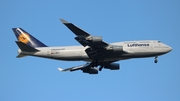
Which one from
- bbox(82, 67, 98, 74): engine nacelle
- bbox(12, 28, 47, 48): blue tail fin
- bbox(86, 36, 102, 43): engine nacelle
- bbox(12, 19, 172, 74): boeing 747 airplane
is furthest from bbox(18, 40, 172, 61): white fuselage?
bbox(82, 67, 98, 74): engine nacelle

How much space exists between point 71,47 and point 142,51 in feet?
38.9

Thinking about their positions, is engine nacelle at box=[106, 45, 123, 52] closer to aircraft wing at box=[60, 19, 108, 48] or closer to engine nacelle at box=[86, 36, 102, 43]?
aircraft wing at box=[60, 19, 108, 48]

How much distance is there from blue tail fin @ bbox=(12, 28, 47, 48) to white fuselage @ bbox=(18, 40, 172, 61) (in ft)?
8.50

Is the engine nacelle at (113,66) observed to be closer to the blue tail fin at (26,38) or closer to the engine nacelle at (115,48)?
the engine nacelle at (115,48)

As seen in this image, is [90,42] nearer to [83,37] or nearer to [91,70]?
[83,37]

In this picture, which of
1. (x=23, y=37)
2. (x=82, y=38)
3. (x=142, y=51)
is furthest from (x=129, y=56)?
(x=23, y=37)

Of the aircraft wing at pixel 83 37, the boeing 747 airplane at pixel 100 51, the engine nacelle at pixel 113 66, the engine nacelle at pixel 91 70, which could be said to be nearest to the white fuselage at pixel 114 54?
the boeing 747 airplane at pixel 100 51

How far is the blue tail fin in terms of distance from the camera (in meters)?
59.4

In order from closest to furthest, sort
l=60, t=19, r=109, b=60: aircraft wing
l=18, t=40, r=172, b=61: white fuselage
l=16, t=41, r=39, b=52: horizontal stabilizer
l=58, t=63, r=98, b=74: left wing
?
l=60, t=19, r=109, b=60: aircraft wing
l=16, t=41, r=39, b=52: horizontal stabilizer
l=18, t=40, r=172, b=61: white fuselage
l=58, t=63, r=98, b=74: left wing

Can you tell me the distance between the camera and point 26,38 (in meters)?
60.6

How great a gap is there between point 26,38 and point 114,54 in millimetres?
16636

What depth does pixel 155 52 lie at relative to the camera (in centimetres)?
5656

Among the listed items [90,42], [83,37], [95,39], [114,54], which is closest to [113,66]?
[114,54]

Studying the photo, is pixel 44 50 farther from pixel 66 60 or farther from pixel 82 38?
pixel 82 38
